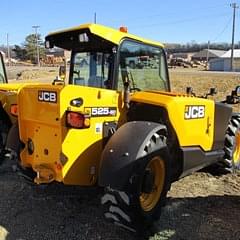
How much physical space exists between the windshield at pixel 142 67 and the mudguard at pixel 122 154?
31.7 inches

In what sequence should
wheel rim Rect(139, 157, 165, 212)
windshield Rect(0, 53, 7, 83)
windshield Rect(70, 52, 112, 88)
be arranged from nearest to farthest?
wheel rim Rect(139, 157, 165, 212), windshield Rect(70, 52, 112, 88), windshield Rect(0, 53, 7, 83)

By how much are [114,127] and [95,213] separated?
1.13 m

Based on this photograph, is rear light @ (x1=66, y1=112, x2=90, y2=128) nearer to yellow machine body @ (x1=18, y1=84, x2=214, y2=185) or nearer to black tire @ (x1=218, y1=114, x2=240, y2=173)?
yellow machine body @ (x1=18, y1=84, x2=214, y2=185)

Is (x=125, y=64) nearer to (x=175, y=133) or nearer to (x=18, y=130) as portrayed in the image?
(x=175, y=133)

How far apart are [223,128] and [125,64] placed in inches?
76.0

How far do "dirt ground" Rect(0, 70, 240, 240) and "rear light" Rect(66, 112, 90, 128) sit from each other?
1.19 m

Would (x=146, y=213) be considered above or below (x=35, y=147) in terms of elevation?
below

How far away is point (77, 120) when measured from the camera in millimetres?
3988

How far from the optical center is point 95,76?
16.5 ft

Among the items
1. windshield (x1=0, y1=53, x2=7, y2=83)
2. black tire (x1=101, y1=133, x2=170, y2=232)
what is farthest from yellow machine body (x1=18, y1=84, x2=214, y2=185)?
windshield (x1=0, y1=53, x2=7, y2=83)

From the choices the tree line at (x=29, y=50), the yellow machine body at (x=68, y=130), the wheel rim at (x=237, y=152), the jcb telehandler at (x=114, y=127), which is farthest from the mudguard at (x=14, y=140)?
the tree line at (x=29, y=50)

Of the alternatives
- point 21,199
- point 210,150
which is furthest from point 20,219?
point 210,150

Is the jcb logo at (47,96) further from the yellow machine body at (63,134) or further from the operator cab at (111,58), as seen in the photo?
the operator cab at (111,58)

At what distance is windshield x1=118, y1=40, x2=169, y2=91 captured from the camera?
4.90m
